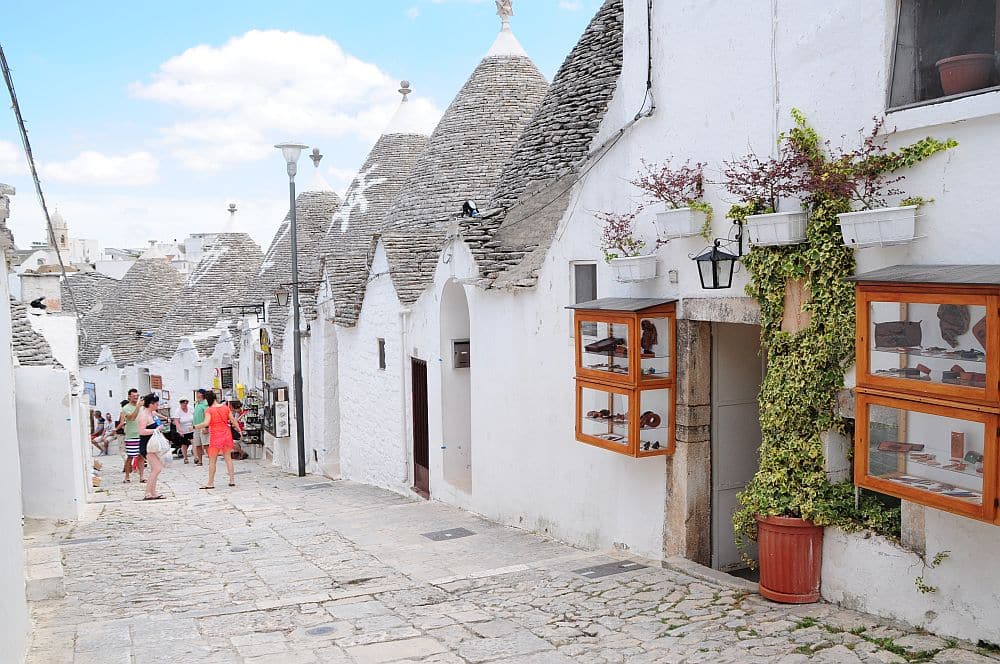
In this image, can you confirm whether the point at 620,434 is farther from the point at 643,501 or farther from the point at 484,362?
the point at 484,362

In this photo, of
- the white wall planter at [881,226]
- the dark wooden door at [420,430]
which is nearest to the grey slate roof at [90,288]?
the dark wooden door at [420,430]

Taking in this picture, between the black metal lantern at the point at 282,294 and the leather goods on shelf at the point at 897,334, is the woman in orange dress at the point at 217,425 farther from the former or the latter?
the leather goods on shelf at the point at 897,334

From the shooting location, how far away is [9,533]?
5.02 meters

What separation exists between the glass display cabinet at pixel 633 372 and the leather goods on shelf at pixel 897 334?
2.01 meters

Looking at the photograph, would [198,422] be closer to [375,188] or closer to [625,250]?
[375,188]

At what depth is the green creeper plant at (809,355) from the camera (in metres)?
5.25

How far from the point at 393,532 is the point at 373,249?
6.83m

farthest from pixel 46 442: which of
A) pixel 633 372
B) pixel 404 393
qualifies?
pixel 633 372

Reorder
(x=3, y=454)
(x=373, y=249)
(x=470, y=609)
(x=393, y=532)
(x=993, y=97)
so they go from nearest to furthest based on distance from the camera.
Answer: (x=993, y=97)
(x=3, y=454)
(x=470, y=609)
(x=393, y=532)
(x=373, y=249)

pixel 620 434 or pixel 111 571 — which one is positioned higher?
pixel 620 434

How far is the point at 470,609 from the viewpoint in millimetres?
6055

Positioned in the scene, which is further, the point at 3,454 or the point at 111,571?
the point at 111,571

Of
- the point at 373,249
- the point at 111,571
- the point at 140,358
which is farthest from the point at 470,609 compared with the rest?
the point at 140,358

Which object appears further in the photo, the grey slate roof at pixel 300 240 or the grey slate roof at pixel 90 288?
the grey slate roof at pixel 90 288
